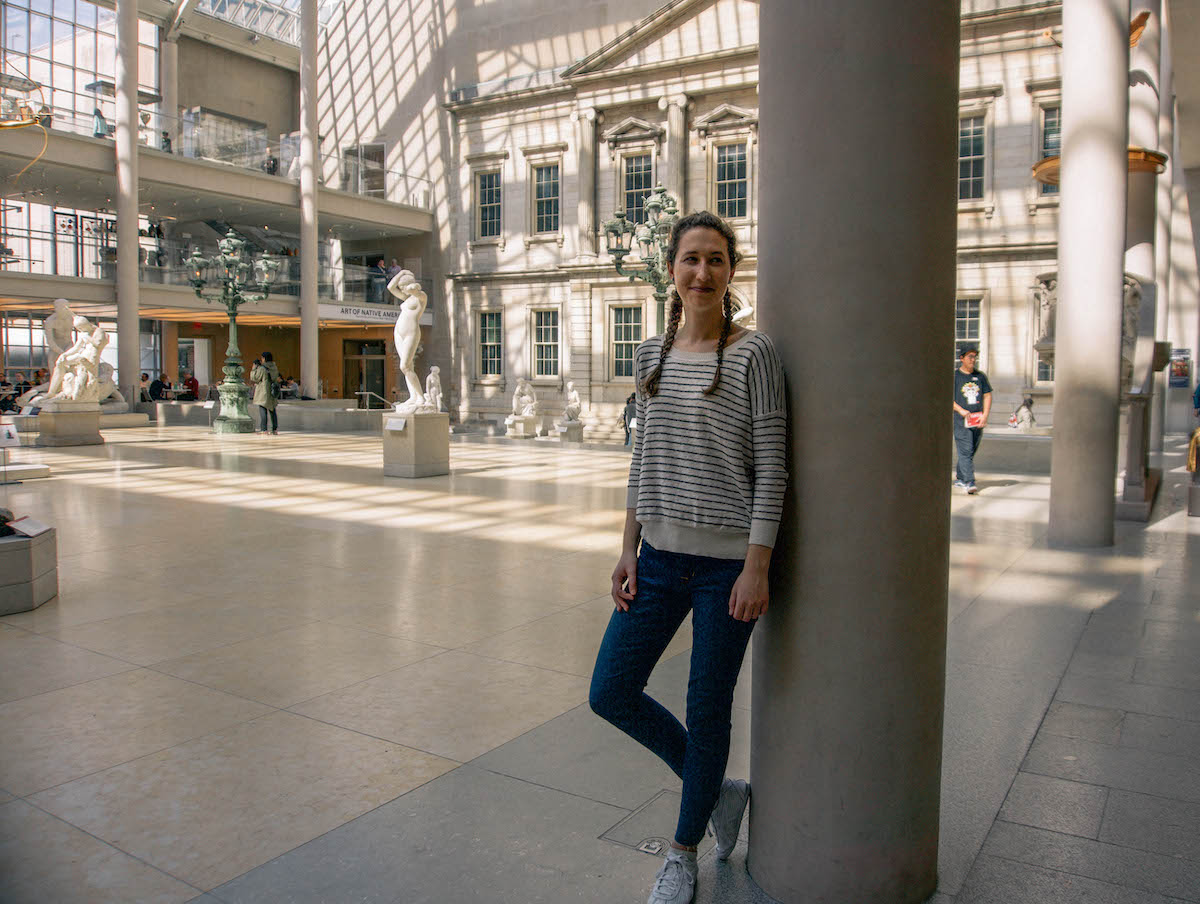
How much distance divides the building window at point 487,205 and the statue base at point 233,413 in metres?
13.0

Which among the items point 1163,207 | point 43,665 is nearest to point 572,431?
point 1163,207

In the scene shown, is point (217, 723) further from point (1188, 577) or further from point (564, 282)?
point (564, 282)

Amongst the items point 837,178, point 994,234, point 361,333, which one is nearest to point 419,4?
point 361,333

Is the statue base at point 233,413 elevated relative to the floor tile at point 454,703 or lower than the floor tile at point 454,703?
elevated

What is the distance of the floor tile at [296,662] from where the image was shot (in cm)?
449

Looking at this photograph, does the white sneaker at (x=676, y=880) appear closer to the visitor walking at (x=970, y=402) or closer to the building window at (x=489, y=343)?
the visitor walking at (x=970, y=402)

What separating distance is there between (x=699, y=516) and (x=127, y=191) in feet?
95.8

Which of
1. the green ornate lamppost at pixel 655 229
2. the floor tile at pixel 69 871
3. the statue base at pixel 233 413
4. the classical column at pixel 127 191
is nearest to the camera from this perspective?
the floor tile at pixel 69 871

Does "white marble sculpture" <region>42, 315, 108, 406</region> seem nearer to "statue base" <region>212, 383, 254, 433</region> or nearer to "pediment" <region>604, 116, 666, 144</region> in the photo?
"statue base" <region>212, 383, 254, 433</region>

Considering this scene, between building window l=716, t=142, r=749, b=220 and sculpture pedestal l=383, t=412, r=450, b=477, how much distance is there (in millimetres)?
17931

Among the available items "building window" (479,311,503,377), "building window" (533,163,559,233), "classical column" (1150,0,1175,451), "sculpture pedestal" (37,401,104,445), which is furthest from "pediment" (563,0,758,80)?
"sculpture pedestal" (37,401,104,445)

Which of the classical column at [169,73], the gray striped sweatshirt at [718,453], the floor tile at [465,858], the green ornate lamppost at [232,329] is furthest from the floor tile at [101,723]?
the classical column at [169,73]

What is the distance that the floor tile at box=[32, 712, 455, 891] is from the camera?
9.70 feet

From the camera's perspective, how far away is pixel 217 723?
13.1 feet
